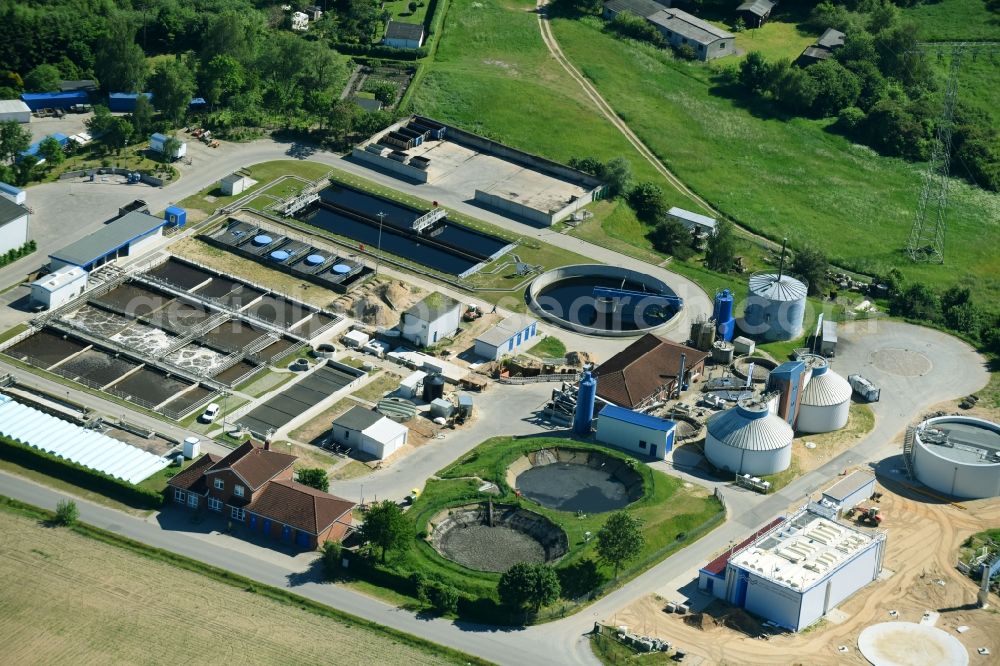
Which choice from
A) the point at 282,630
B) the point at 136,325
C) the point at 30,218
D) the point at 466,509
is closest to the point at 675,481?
the point at 466,509

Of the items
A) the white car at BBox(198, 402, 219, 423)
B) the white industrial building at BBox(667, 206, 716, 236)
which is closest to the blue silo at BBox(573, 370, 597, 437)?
the white car at BBox(198, 402, 219, 423)

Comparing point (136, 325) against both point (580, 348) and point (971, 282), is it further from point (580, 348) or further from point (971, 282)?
point (971, 282)

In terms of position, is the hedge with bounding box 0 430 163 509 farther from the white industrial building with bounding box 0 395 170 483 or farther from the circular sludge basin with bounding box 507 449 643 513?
the circular sludge basin with bounding box 507 449 643 513

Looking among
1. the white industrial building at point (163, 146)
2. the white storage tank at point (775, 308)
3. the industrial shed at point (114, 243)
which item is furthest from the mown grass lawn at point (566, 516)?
the white industrial building at point (163, 146)

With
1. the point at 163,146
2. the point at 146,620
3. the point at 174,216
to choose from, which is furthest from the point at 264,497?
the point at 163,146

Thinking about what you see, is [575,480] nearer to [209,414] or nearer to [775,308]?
[209,414]
